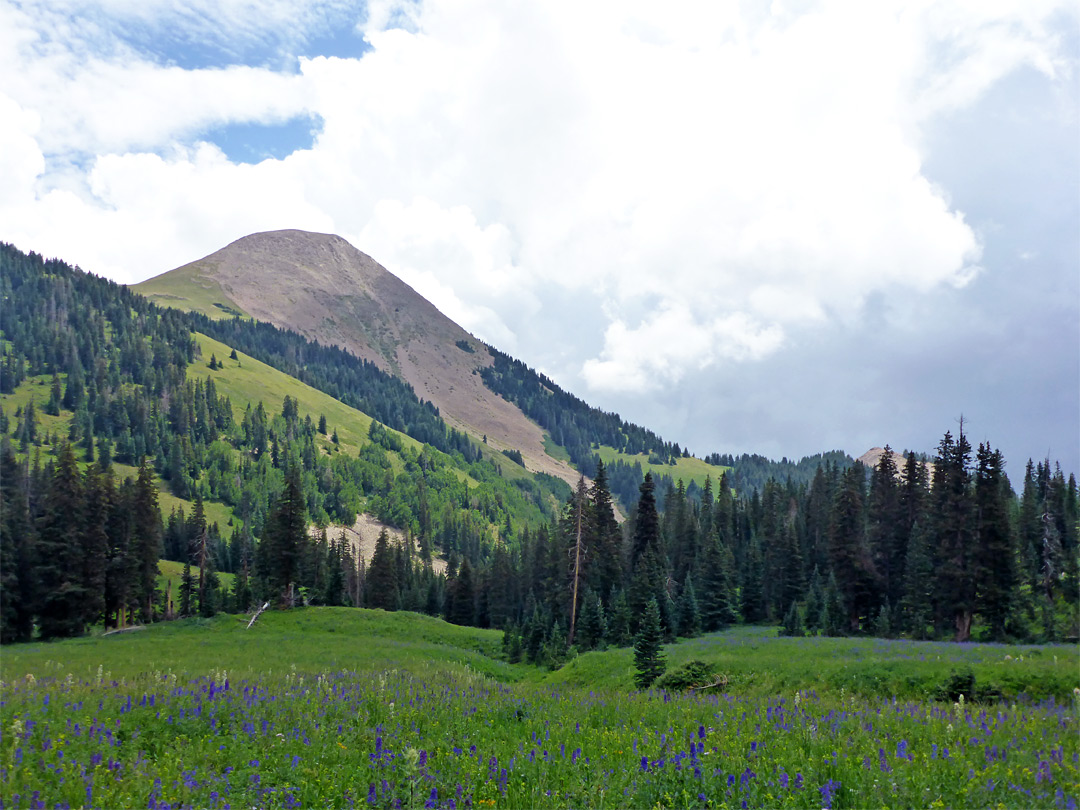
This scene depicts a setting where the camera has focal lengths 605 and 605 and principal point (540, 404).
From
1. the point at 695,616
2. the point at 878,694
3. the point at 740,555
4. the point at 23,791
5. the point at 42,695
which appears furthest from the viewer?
the point at 740,555

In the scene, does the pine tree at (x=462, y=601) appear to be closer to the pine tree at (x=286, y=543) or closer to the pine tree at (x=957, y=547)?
the pine tree at (x=286, y=543)

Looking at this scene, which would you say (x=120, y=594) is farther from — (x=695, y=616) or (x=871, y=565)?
(x=871, y=565)

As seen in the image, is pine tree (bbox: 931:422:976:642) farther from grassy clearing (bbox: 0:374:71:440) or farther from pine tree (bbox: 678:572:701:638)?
grassy clearing (bbox: 0:374:71:440)

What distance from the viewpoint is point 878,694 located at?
59.4 ft

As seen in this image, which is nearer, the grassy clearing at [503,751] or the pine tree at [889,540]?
the grassy clearing at [503,751]

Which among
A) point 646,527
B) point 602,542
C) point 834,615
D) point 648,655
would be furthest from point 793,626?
point 648,655

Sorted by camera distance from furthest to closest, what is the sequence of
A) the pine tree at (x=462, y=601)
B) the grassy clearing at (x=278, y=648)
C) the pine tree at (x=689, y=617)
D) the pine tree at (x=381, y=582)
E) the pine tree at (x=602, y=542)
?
the pine tree at (x=462, y=601) → the pine tree at (x=381, y=582) → the pine tree at (x=602, y=542) → the pine tree at (x=689, y=617) → the grassy clearing at (x=278, y=648)

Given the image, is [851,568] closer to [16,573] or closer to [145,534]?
[145,534]

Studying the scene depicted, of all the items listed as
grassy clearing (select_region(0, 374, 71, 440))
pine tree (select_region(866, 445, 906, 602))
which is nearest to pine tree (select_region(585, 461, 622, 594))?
pine tree (select_region(866, 445, 906, 602))

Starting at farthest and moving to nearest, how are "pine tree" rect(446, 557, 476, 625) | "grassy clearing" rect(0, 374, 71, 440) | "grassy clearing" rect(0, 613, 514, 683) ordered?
"grassy clearing" rect(0, 374, 71, 440)
"pine tree" rect(446, 557, 476, 625)
"grassy clearing" rect(0, 613, 514, 683)

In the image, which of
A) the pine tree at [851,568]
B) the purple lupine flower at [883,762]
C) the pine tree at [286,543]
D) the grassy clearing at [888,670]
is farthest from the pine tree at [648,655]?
the pine tree at [286,543]

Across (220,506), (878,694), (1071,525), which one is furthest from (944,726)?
(220,506)

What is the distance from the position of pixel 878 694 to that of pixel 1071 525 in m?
81.5

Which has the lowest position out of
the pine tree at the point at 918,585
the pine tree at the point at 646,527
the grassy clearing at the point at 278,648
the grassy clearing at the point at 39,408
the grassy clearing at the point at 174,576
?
the grassy clearing at the point at 174,576
